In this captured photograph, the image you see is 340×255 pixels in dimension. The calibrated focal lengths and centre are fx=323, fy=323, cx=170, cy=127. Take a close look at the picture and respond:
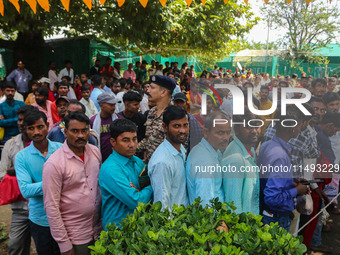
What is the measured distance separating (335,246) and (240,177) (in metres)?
2.93

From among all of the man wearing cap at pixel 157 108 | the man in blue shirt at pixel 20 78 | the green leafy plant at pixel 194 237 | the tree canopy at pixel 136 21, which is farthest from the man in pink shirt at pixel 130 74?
the green leafy plant at pixel 194 237

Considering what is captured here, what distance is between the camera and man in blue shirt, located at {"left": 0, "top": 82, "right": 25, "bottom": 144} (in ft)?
18.4

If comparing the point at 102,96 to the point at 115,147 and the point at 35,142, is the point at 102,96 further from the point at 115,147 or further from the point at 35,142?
the point at 115,147

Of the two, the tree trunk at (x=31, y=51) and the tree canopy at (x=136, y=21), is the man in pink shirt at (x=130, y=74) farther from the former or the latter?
the tree trunk at (x=31, y=51)

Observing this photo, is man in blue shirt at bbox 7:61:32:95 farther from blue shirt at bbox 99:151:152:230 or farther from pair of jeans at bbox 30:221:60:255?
blue shirt at bbox 99:151:152:230

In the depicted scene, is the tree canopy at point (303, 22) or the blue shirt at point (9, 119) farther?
the tree canopy at point (303, 22)

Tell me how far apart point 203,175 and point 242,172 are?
1.08 feet

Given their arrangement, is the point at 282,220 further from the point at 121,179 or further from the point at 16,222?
the point at 16,222

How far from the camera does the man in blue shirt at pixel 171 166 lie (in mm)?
2389

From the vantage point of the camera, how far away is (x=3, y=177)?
324 cm

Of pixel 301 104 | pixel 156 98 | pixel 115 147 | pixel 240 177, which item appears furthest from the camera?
pixel 156 98

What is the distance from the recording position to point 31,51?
38.7 feet

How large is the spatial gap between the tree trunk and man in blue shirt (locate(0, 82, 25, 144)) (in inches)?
252

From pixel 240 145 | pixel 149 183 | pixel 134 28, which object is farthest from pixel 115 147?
pixel 134 28
